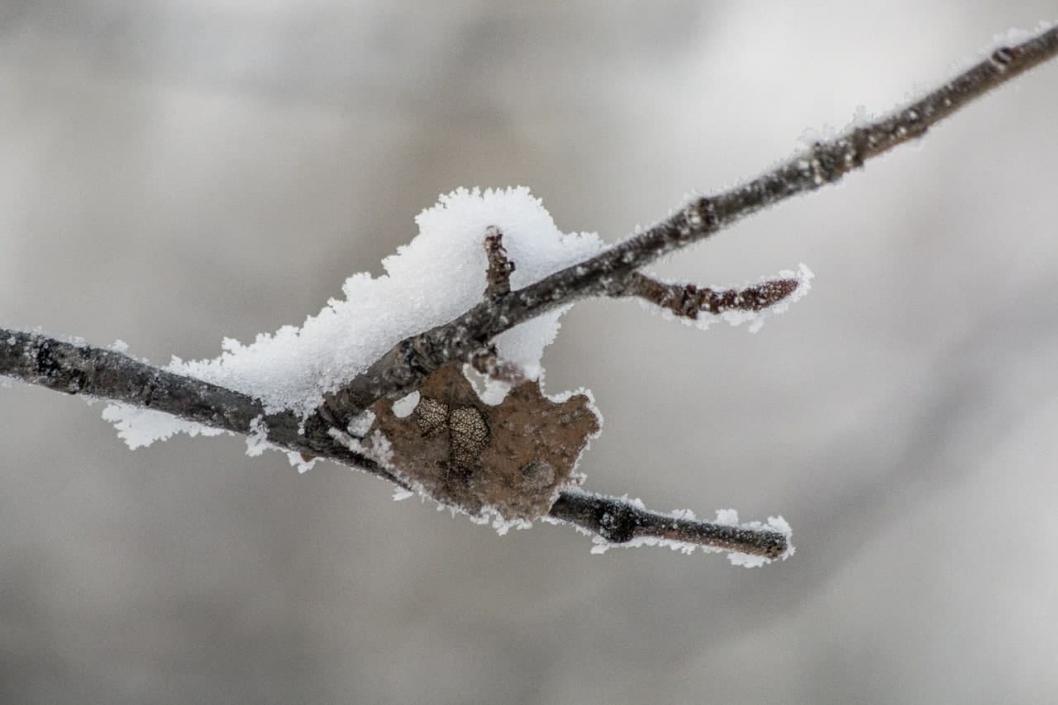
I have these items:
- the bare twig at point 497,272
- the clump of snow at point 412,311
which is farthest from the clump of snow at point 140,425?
the bare twig at point 497,272

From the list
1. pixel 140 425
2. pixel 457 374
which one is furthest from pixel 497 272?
pixel 140 425

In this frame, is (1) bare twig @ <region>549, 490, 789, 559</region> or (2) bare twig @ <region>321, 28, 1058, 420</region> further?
(1) bare twig @ <region>549, 490, 789, 559</region>

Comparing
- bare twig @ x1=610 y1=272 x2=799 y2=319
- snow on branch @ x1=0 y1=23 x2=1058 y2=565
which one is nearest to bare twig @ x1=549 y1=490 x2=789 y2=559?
snow on branch @ x1=0 y1=23 x2=1058 y2=565

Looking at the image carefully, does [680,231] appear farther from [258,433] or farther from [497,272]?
[258,433]

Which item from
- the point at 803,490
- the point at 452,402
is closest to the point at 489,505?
the point at 452,402

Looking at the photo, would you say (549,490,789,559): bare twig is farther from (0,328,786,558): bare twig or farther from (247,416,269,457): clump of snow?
(247,416,269,457): clump of snow

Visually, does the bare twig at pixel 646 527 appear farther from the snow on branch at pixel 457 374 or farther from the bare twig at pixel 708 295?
the bare twig at pixel 708 295

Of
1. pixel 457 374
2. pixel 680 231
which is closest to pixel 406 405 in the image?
pixel 457 374
